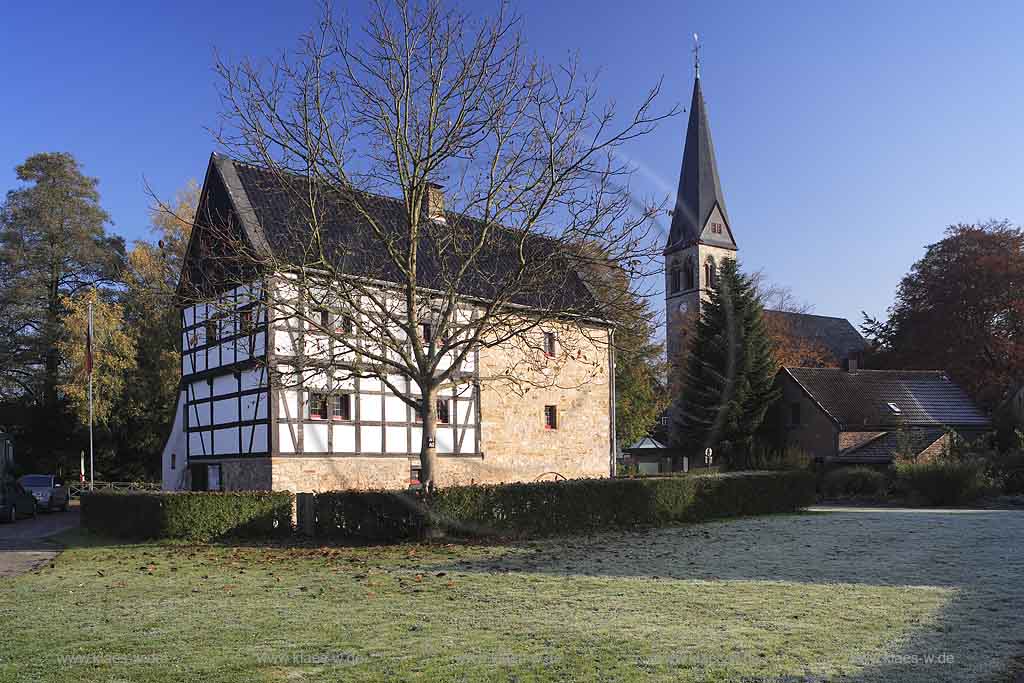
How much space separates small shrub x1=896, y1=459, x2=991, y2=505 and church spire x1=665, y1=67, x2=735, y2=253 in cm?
3300

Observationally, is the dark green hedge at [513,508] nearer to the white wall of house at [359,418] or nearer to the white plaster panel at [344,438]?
the white wall of house at [359,418]

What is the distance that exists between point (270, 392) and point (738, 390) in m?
24.5

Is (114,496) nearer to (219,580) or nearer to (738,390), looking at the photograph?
(219,580)

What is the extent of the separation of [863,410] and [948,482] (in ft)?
44.4

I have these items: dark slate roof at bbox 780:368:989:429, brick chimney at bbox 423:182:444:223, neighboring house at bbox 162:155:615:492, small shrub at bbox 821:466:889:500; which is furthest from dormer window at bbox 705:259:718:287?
brick chimney at bbox 423:182:444:223

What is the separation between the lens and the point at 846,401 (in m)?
39.3

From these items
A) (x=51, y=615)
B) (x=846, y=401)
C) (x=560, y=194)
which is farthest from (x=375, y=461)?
(x=846, y=401)

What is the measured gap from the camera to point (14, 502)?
2512cm

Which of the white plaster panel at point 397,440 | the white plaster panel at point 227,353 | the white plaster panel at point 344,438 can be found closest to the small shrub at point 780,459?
the white plaster panel at point 397,440

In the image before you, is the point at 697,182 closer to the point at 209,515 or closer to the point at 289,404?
the point at 289,404

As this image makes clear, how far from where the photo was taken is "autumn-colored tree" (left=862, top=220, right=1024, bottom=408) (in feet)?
143

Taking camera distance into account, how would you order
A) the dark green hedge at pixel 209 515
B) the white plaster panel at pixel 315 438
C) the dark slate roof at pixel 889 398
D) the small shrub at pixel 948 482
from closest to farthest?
the dark green hedge at pixel 209 515 < the white plaster panel at pixel 315 438 < the small shrub at pixel 948 482 < the dark slate roof at pixel 889 398

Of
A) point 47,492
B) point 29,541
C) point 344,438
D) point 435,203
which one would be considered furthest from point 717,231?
point 29,541

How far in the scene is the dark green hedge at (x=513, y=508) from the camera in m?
16.5
